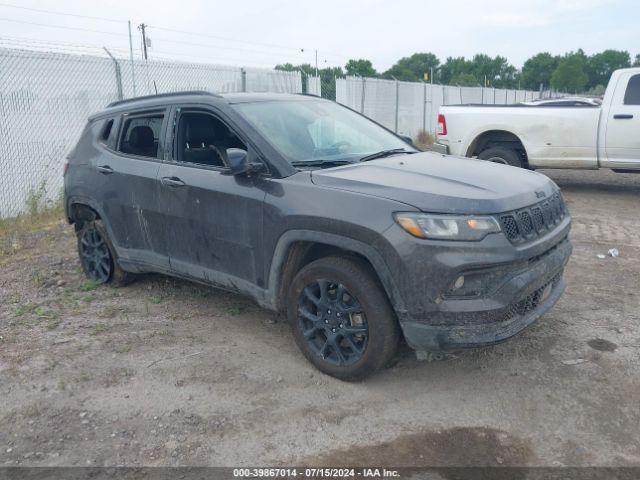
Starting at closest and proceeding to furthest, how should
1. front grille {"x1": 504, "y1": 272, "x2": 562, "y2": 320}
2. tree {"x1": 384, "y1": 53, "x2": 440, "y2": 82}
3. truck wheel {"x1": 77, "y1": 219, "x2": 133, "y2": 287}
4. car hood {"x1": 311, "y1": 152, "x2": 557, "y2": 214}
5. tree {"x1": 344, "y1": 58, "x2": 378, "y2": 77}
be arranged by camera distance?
car hood {"x1": 311, "y1": 152, "x2": 557, "y2": 214} < front grille {"x1": 504, "y1": 272, "x2": 562, "y2": 320} < truck wheel {"x1": 77, "y1": 219, "x2": 133, "y2": 287} < tree {"x1": 344, "y1": 58, "x2": 378, "y2": 77} < tree {"x1": 384, "y1": 53, "x2": 440, "y2": 82}

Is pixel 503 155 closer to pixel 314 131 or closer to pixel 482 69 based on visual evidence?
pixel 314 131

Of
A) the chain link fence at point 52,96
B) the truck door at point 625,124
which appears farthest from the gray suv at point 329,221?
the truck door at point 625,124

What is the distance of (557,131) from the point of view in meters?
9.70

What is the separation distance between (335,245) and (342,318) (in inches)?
18.3

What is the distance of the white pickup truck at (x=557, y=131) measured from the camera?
9.24 metres

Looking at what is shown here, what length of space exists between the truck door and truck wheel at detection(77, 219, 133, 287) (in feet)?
24.7

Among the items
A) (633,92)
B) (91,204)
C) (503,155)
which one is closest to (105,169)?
(91,204)

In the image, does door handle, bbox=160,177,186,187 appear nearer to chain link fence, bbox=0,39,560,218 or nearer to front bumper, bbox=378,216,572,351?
front bumper, bbox=378,216,572,351

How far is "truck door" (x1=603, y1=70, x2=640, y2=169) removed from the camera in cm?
915

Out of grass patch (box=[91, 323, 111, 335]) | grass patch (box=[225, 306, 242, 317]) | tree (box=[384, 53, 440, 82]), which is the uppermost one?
tree (box=[384, 53, 440, 82])

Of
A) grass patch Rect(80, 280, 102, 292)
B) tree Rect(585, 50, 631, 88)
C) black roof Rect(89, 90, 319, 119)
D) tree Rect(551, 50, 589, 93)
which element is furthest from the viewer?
tree Rect(585, 50, 631, 88)

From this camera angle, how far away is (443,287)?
327cm

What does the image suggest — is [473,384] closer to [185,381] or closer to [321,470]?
[321,470]

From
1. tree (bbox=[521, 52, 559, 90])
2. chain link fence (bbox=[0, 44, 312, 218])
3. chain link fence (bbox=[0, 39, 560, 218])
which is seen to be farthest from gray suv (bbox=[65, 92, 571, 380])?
tree (bbox=[521, 52, 559, 90])
